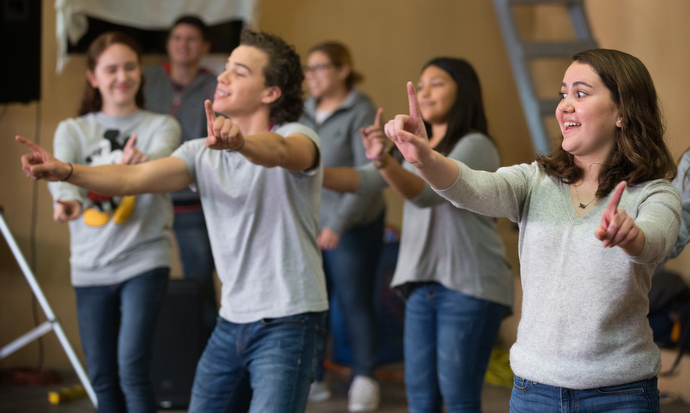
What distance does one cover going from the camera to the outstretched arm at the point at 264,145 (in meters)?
1.27

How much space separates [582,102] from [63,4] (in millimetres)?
2696

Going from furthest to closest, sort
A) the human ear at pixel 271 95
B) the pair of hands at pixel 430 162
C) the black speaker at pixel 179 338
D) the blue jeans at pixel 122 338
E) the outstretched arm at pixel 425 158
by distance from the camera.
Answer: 1. the black speaker at pixel 179 338
2. the blue jeans at pixel 122 338
3. the human ear at pixel 271 95
4. the outstretched arm at pixel 425 158
5. the pair of hands at pixel 430 162

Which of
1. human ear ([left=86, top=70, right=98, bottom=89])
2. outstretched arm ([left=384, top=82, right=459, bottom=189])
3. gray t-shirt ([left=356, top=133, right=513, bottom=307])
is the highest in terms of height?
human ear ([left=86, top=70, right=98, bottom=89])

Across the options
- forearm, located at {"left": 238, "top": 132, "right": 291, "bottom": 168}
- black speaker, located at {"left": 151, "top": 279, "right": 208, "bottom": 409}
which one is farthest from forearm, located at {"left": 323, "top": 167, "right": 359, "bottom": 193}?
black speaker, located at {"left": 151, "top": 279, "right": 208, "bottom": 409}

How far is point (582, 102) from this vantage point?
114 centimetres

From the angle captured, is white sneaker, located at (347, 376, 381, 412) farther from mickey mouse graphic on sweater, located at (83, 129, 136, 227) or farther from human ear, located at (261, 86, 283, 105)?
human ear, located at (261, 86, 283, 105)

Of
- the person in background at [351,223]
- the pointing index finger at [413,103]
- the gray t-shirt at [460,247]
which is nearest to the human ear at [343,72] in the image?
the person in background at [351,223]

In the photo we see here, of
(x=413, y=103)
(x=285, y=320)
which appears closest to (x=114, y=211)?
(x=285, y=320)

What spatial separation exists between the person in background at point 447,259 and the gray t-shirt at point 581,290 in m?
0.58

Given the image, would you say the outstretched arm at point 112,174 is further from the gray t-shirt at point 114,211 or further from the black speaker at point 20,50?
the black speaker at point 20,50

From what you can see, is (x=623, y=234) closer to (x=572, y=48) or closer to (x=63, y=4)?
(x=572, y=48)

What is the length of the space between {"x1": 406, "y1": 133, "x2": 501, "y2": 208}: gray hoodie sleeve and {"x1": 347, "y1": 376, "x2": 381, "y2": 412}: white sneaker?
127 cm

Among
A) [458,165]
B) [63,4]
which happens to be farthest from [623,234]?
[63,4]

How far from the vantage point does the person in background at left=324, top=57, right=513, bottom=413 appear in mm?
1749
